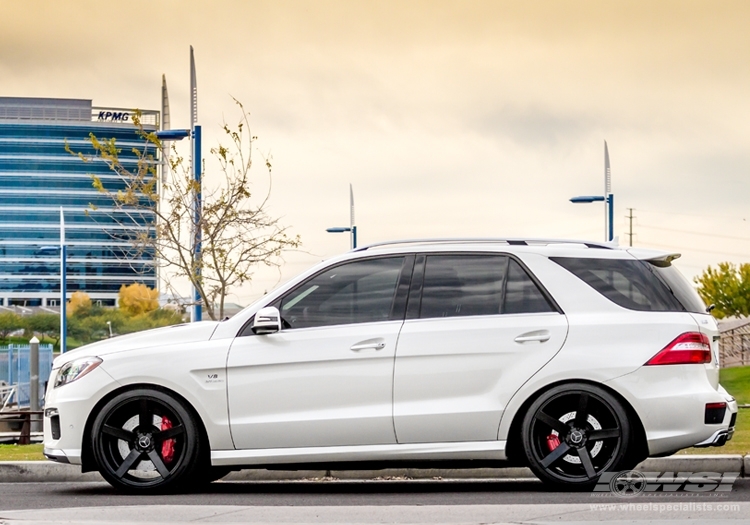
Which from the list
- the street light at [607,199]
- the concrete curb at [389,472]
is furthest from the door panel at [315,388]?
the street light at [607,199]

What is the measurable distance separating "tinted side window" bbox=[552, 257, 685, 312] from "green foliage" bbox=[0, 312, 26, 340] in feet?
472

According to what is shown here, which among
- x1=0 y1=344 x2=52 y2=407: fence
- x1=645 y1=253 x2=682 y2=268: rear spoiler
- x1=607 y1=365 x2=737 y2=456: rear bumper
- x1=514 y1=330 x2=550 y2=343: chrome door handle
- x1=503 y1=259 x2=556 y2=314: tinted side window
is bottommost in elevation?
x1=0 y1=344 x2=52 y2=407: fence

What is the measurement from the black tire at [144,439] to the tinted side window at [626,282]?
117 inches

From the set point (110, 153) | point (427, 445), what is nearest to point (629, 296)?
point (427, 445)

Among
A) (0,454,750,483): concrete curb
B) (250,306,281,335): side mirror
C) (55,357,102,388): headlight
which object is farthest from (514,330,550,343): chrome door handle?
(55,357,102,388): headlight

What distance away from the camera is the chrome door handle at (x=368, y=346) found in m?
8.06

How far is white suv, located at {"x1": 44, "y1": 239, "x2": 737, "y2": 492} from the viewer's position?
7.91 m

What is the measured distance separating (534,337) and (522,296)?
0.38 meters

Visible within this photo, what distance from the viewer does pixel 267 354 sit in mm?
8180

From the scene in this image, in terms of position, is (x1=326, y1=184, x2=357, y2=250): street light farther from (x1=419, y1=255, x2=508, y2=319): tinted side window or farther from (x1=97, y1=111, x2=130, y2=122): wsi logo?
(x1=97, y1=111, x2=130, y2=122): wsi logo

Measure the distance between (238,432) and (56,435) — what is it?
140cm

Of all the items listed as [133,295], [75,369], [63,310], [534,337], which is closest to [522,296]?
[534,337]

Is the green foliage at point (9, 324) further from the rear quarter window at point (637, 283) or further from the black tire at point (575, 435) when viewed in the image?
the black tire at point (575, 435)

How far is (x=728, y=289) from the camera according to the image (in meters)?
90.7
